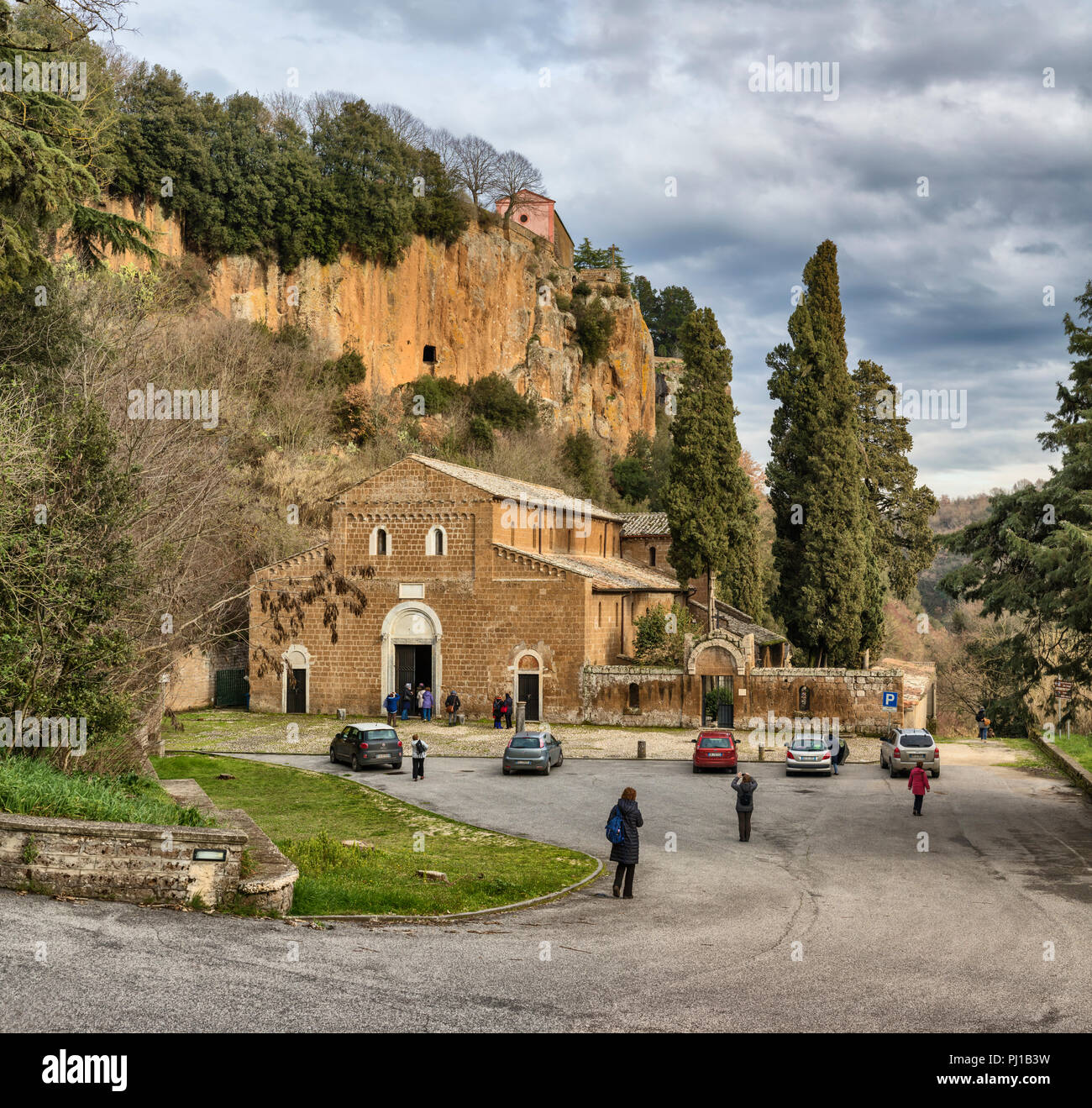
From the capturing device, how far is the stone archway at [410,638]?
40781 mm

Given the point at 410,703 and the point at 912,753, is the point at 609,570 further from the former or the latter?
the point at 912,753

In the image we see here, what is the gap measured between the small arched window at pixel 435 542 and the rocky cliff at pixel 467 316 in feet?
92.1

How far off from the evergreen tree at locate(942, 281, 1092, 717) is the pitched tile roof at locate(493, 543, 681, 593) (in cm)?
1880

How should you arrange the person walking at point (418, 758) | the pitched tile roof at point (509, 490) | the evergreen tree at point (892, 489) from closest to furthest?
the person walking at point (418, 758)
the pitched tile roof at point (509, 490)
the evergreen tree at point (892, 489)

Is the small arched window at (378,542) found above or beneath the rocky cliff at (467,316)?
beneath

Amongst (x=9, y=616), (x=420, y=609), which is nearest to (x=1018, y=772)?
→ (x=420, y=609)

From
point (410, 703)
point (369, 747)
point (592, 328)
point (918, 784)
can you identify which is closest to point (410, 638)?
point (410, 703)

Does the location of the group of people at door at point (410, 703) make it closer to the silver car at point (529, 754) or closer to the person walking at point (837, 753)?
the silver car at point (529, 754)

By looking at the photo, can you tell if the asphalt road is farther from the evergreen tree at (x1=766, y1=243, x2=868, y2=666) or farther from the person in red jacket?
the evergreen tree at (x1=766, y1=243, x2=868, y2=666)

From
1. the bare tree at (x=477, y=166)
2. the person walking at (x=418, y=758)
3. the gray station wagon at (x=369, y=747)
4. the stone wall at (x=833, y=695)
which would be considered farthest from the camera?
the bare tree at (x=477, y=166)

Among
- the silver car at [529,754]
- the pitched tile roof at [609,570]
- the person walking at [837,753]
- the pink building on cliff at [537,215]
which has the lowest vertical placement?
the person walking at [837,753]

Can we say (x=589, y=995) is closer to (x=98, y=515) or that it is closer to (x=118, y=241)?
(x=98, y=515)

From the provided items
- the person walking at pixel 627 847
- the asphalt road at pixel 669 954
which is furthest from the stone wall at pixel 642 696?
the person walking at pixel 627 847
